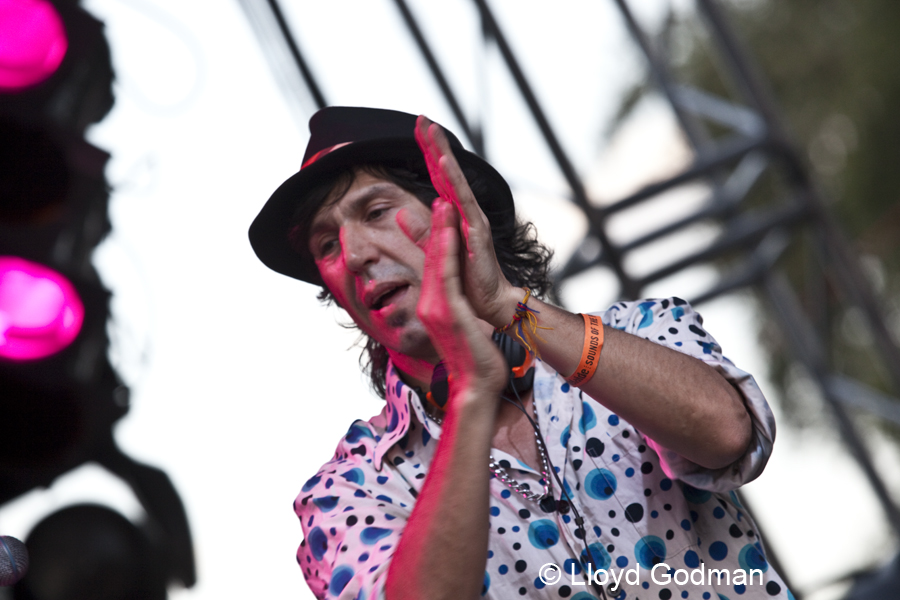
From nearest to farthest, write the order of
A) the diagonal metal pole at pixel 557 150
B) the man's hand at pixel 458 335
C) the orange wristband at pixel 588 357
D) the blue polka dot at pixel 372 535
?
the man's hand at pixel 458 335, the orange wristband at pixel 588 357, the blue polka dot at pixel 372 535, the diagonal metal pole at pixel 557 150

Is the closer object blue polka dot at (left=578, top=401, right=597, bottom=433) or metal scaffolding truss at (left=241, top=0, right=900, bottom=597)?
blue polka dot at (left=578, top=401, right=597, bottom=433)

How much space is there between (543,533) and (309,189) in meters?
0.71

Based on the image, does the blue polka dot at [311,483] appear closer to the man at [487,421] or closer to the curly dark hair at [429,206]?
the man at [487,421]

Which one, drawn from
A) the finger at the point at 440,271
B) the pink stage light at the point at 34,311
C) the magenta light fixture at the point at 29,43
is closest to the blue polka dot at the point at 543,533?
the finger at the point at 440,271

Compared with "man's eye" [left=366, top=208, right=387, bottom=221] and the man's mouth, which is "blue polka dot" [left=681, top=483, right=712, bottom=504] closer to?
the man's mouth

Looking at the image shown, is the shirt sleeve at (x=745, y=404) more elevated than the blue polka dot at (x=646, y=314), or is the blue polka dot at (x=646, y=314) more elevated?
the blue polka dot at (x=646, y=314)

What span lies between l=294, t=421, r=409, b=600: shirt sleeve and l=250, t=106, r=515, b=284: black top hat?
0.40 m

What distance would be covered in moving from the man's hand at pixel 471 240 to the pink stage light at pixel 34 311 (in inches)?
29.6

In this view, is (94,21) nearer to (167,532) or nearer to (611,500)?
(167,532)

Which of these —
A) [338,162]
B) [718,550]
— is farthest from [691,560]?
[338,162]

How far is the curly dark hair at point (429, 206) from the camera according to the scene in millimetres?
1344

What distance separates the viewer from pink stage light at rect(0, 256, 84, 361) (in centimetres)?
124

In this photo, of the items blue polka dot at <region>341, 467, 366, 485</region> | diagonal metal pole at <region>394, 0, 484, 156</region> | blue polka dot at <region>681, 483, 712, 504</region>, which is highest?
diagonal metal pole at <region>394, 0, 484, 156</region>

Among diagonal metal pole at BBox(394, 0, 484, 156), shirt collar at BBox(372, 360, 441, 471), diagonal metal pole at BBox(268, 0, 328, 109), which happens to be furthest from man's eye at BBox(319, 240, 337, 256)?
diagonal metal pole at BBox(394, 0, 484, 156)
